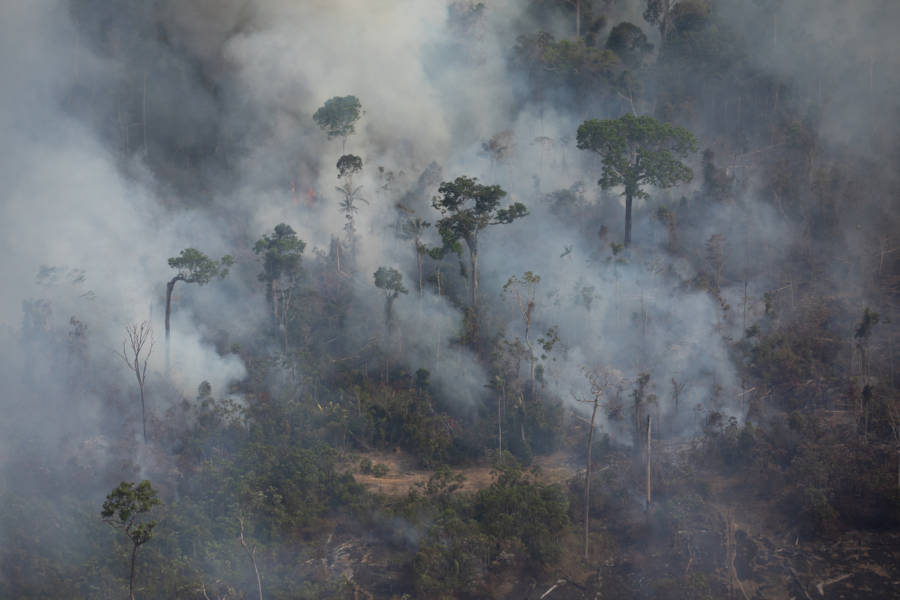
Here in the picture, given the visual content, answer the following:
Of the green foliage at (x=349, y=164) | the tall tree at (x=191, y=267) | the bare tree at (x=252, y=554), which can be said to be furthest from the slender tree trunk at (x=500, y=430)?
the green foliage at (x=349, y=164)

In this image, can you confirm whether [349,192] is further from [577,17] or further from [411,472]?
[577,17]

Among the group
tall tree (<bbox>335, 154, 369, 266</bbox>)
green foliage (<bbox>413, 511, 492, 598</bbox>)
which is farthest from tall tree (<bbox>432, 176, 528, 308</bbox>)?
green foliage (<bbox>413, 511, 492, 598</bbox>)

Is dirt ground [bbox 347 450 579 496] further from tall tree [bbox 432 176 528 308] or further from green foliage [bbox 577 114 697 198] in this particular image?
green foliage [bbox 577 114 697 198]

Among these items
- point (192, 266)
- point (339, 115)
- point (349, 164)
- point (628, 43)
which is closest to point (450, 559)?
point (192, 266)

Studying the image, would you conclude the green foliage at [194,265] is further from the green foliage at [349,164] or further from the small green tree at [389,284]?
the green foliage at [349,164]

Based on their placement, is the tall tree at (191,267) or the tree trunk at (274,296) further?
the tree trunk at (274,296)

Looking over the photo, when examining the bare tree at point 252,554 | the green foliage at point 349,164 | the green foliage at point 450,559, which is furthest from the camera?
the green foliage at point 349,164
